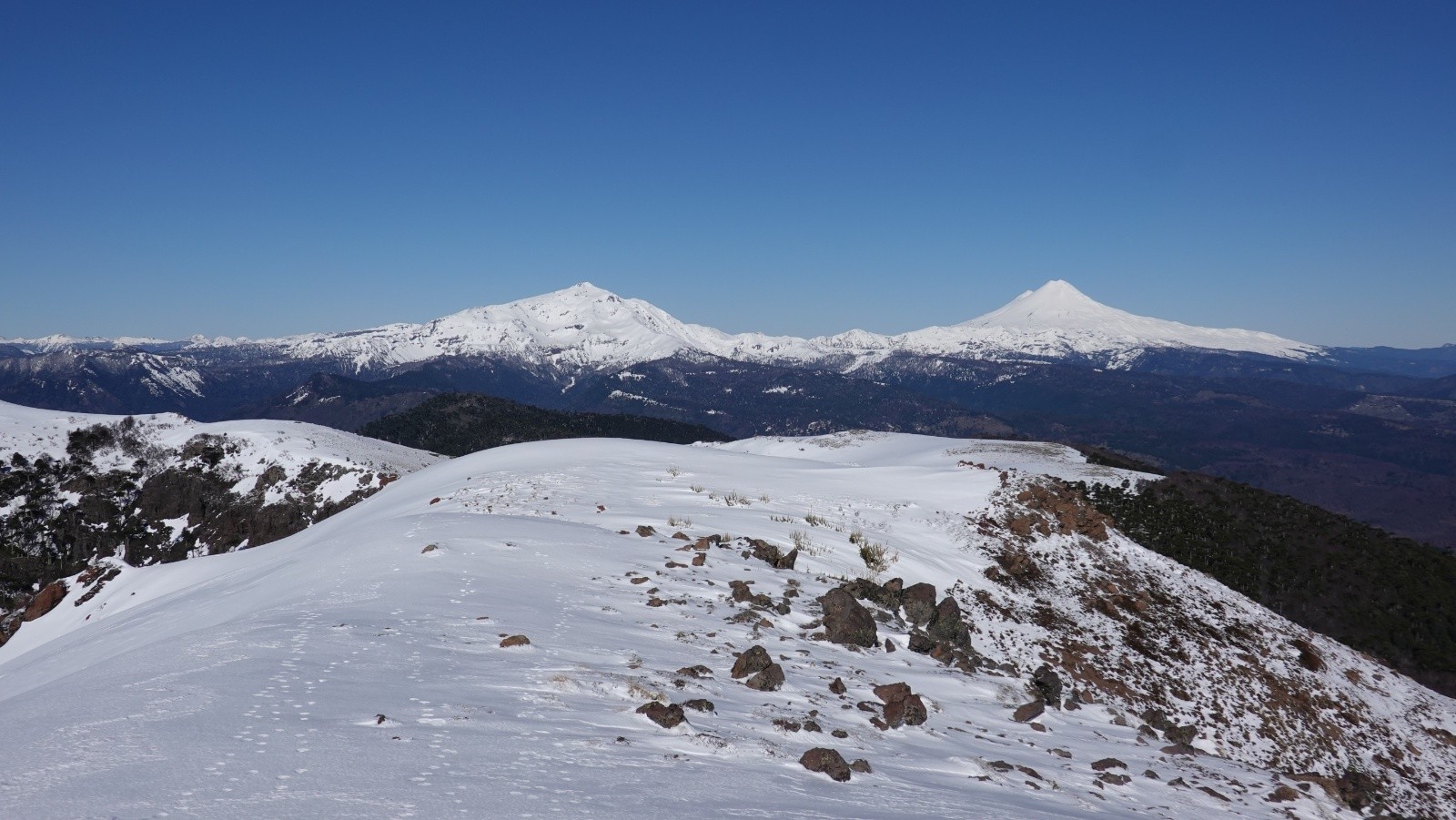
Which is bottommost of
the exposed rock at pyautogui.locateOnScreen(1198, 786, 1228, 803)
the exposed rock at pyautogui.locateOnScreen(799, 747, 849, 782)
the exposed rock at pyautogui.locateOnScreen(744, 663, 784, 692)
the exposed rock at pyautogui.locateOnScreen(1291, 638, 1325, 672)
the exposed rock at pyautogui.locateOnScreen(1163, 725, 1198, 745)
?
the exposed rock at pyautogui.locateOnScreen(1291, 638, 1325, 672)

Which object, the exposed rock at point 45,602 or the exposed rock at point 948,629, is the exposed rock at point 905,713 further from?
the exposed rock at point 45,602

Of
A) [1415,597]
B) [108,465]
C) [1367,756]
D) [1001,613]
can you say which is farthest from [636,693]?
[108,465]

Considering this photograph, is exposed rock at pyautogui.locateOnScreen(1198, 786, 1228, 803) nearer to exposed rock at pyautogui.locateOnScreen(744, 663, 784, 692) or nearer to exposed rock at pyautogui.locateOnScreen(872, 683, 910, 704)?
exposed rock at pyautogui.locateOnScreen(872, 683, 910, 704)

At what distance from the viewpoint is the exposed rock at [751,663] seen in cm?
911

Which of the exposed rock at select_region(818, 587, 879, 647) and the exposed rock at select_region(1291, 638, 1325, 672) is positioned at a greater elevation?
the exposed rock at select_region(818, 587, 879, 647)

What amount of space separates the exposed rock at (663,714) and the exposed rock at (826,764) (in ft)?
4.24

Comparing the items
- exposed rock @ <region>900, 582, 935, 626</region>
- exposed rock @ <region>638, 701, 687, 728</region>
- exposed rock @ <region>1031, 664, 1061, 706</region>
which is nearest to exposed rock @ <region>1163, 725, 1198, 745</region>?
exposed rock @ <region>1031, 664, 1061, 706</region>

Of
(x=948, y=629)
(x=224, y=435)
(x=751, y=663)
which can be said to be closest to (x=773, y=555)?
(x=948, y=629)

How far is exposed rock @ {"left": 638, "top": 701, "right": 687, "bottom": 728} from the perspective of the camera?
6.83m

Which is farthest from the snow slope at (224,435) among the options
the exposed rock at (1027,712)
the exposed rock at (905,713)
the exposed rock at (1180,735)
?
the exposed rock at (1180,735)

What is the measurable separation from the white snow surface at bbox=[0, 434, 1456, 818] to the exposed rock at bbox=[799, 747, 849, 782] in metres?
0.13

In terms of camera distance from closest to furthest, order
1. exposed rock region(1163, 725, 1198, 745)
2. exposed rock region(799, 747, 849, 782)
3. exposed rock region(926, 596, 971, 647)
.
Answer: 1. exposed rock region(799, 747, 849, 782)
2. exposed rock region(1163, 725, 1198, 745)
3. exposed rock region(926, 596, 971, 647)

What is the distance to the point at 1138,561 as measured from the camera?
2430cm

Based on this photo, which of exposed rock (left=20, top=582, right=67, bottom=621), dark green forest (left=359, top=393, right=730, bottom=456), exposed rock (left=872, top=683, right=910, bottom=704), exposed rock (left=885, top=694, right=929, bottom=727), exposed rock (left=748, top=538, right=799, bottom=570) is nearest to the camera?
exposed rock (left=885, top=694, right=929, bottom=727)
